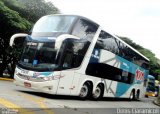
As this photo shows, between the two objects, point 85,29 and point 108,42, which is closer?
point 85,29

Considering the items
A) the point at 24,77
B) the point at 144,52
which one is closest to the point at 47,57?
the point at 24,77

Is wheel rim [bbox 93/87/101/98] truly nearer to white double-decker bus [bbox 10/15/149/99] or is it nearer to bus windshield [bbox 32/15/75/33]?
white double-decker bus [bbox 10/15/149/99]

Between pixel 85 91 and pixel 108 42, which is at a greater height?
pixel 108 42

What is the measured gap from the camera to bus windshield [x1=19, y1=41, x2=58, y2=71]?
13000 millimetres

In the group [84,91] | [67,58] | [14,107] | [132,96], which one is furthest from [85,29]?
[132,96]

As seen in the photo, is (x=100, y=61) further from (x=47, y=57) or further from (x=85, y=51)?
(x=47, y=57)

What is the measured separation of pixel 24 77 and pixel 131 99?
1191cm

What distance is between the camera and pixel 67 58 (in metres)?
13.5

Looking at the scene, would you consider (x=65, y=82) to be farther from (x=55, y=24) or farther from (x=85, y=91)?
(x=55, y=24)

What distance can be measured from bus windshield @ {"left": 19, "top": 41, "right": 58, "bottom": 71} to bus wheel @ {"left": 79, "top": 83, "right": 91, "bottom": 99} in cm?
281

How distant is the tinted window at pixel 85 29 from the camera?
13830mm

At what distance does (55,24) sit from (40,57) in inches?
66.6

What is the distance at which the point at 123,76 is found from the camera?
64.8 feet

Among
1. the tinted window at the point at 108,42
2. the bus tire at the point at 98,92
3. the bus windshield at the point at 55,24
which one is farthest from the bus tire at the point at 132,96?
the bus windshield at the point at 55,24
